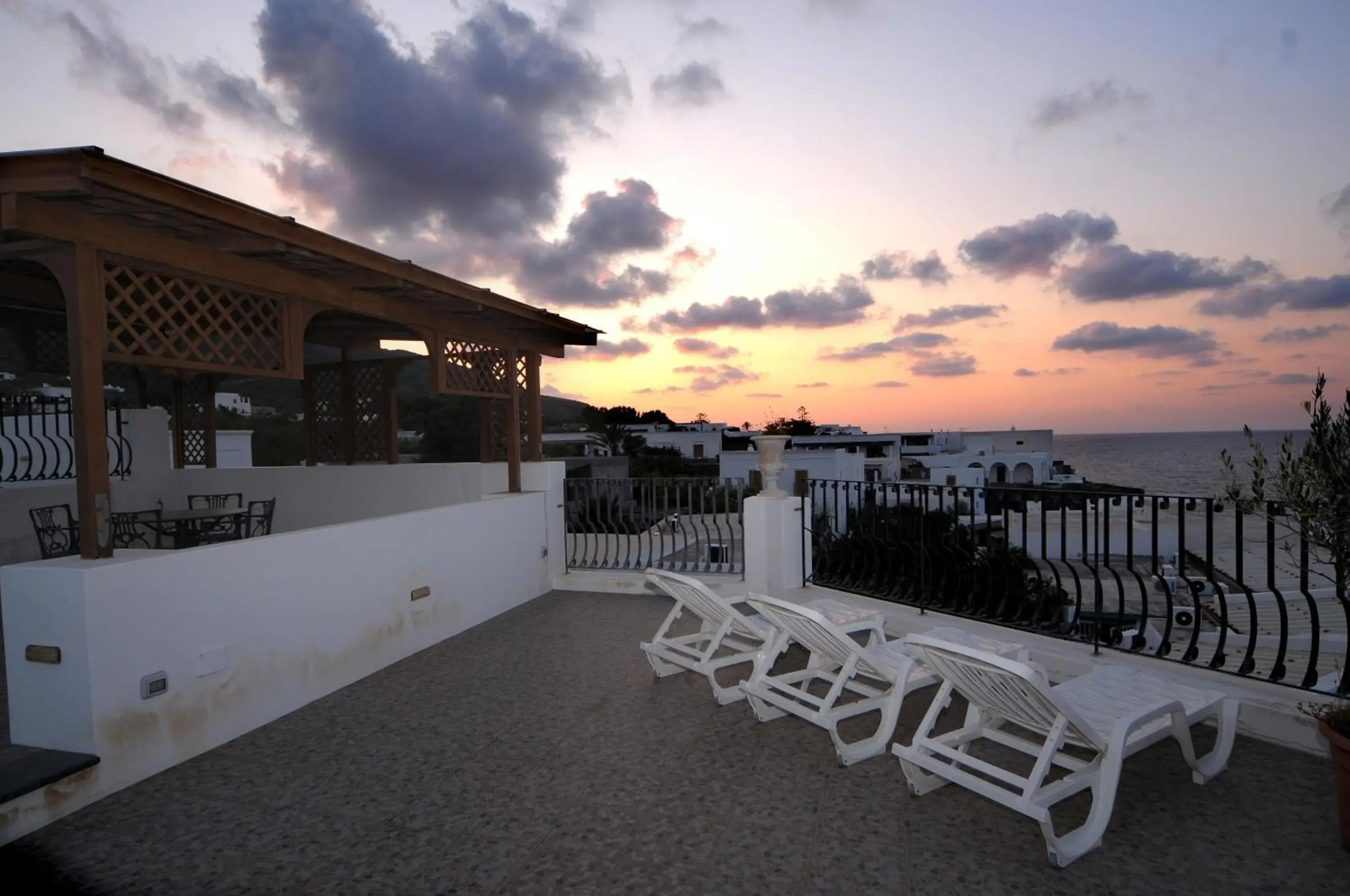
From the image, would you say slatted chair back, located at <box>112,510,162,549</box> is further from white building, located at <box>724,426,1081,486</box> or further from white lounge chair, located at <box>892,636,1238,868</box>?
white building, located at <box>724,426,1081,486</box>

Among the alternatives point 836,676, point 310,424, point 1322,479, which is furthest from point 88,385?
point 310,424

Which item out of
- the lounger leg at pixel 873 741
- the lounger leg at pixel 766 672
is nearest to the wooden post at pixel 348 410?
the lounger leg at pixel 766 672

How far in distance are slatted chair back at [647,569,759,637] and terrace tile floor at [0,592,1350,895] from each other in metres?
0.54

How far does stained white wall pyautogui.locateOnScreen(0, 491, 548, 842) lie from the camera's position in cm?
330

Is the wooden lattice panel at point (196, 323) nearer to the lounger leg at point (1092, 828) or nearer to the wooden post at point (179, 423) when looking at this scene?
the lounger leg at point (1092, 828)

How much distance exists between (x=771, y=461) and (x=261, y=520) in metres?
5.80

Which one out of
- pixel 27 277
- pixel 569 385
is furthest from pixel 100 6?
Answer: pixel 569 385

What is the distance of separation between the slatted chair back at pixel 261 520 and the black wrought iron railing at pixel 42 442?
1437 millimetres

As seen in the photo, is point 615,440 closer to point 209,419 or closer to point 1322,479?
point 209,419

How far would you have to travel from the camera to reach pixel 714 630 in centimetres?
490

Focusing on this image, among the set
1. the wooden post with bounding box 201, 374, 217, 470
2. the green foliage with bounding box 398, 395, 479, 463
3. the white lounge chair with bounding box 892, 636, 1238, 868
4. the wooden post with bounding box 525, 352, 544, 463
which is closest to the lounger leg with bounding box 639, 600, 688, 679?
the white lounge chair with bounding box 892, 636, 1238, 868

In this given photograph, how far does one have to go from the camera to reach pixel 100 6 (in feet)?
24.1

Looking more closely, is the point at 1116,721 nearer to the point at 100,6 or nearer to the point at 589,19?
the point at 589,19

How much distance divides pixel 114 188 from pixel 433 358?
3.43 metres
